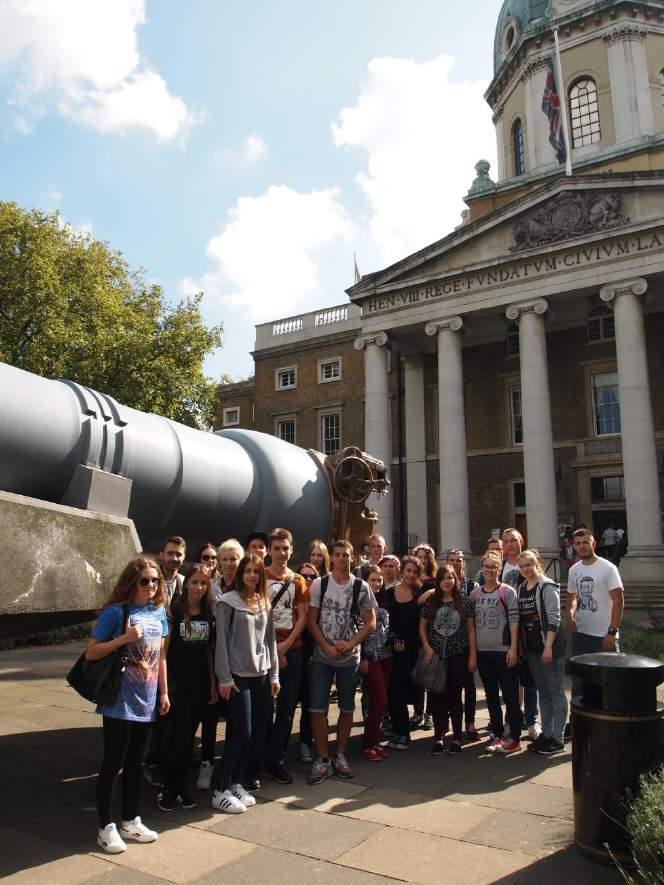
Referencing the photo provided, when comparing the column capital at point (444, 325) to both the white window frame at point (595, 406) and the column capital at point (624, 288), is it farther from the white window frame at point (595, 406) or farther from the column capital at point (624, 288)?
the white window frame at point (595, 406)

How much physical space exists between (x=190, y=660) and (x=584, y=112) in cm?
3260

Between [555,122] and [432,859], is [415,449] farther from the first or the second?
[432,859]

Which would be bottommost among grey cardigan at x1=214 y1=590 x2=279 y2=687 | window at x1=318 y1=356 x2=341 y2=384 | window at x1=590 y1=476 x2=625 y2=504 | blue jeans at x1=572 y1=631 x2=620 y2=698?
blue jeans at x1=572 y1=631 x2=620 y2=698

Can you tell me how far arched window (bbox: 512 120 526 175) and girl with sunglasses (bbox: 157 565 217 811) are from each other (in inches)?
1292

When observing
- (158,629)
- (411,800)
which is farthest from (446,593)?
(158,629)

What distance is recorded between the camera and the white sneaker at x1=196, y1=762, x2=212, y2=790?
470cm

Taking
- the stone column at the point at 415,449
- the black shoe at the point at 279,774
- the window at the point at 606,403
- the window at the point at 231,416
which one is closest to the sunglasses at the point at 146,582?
the black shoe at the point at 279,774

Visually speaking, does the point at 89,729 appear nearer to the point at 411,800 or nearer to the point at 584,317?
the point at 411,800

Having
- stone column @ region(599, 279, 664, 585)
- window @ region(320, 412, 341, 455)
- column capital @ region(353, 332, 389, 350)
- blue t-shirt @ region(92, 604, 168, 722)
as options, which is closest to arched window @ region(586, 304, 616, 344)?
stone column @ region(599, 279, 664, 585)

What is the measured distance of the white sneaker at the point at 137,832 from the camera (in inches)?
146

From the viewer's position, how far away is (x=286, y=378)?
36.7 meters

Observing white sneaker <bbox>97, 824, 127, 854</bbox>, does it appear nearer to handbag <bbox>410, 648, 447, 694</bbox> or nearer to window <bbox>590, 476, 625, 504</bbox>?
handbag <bbox>410, 648, 447, 694</bbox>

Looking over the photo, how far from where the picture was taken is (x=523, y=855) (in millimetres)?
3629

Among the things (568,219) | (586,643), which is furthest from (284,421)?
(586,643)
